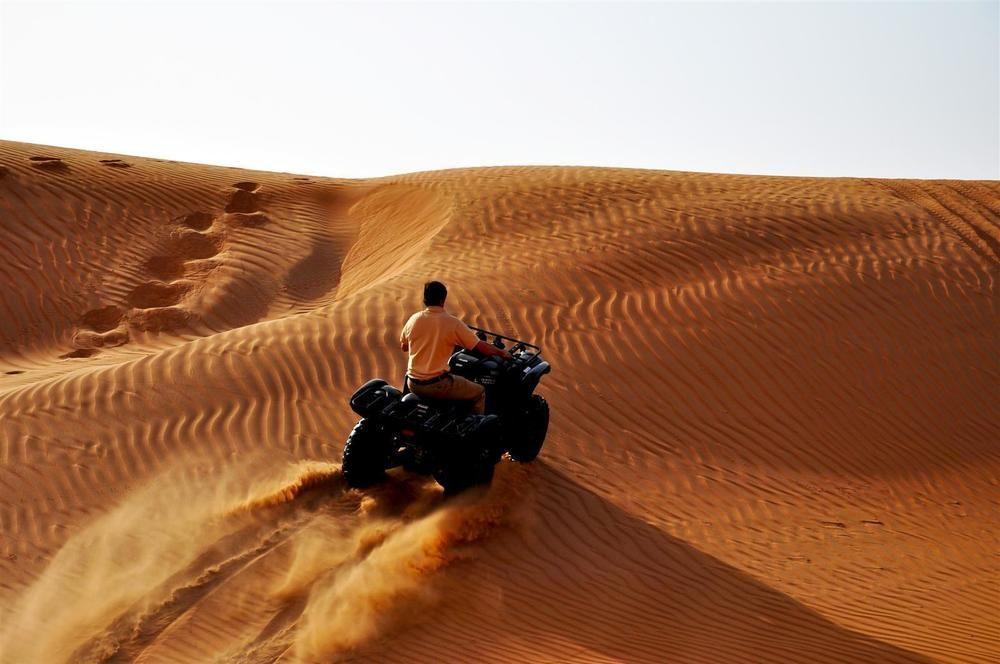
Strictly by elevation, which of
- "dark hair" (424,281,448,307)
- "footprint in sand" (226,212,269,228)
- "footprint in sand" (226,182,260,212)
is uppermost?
"footprint in sand" (226,182,260,212)

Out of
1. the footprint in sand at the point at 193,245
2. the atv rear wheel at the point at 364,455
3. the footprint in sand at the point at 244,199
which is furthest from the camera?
the footprint in sand at the point at 244,199

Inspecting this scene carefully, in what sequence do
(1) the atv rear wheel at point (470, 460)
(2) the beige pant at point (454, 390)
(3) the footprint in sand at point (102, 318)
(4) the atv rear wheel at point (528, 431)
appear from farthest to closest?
(3) the footprint in sand at point (102, 318) < (4) the atv rear wheel at point (528, 431) < (2) the beige pant at point (454, 390) < (1) the atv rear wheel at point (470, 460)

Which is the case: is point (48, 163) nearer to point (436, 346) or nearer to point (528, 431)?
point (528, 431)

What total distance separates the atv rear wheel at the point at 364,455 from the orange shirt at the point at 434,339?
0.62 m

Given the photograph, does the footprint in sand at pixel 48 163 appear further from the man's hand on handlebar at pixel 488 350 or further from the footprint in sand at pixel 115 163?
the man's hand on handlebar at pixel 488 350

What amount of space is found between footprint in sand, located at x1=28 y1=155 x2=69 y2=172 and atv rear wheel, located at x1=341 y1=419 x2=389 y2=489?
1321 cm

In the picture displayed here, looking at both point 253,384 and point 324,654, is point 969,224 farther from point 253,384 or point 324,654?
point 324,654

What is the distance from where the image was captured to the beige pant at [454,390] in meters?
7.44

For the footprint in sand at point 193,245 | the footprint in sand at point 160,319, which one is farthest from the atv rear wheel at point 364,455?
the footprint in sand at point 193,245

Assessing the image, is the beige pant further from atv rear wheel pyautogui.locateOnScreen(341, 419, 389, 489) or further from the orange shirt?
atv rear wheel pyautogui.locateOnScreen(341, 419, 389, 489)

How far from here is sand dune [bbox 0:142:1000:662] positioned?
6395mm

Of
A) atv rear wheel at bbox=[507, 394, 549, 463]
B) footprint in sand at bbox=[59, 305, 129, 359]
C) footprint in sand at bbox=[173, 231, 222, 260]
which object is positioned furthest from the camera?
footprint in sand at bbox=[173, 231, 222, 260]

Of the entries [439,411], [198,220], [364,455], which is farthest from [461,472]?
[198,220]

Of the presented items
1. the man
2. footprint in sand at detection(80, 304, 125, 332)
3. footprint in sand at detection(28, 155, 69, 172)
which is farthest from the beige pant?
footprint in sand at detection(28, 155, 69, 172)
